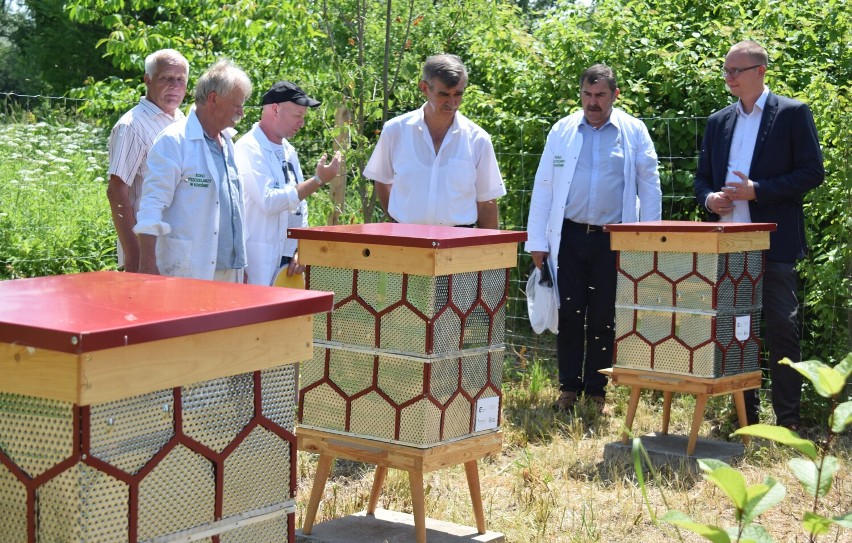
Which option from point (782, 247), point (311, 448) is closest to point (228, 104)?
point (311, 448)

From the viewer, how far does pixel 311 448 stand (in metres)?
4.39

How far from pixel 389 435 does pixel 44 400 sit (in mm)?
1956

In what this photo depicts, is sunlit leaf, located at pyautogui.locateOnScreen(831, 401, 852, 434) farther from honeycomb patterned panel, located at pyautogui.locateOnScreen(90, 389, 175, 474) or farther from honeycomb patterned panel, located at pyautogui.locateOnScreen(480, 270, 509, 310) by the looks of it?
honeycomb patterned panel, located at pyautogui.locateOnScreen(480, 270, 509, 310)

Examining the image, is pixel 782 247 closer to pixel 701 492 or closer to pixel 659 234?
pixel 659 234

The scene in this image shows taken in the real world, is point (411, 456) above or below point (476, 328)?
below

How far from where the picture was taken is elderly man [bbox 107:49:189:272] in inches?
207

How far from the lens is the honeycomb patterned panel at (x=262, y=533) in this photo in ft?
9.11

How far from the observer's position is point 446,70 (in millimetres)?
5562

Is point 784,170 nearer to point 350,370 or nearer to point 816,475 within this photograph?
point 350,370

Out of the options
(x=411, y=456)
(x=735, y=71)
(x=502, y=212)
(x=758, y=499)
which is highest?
(x=735, y=71)

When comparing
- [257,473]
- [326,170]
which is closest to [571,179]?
[326,170]

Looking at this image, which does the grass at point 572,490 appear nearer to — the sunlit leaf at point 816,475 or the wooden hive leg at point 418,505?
the wooden hive leg at point 418,505

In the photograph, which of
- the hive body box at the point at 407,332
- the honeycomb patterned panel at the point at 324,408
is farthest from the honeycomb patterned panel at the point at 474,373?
the honeycomb patterned panel at the point at 324,408

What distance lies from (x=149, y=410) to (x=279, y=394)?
1.44 feet
